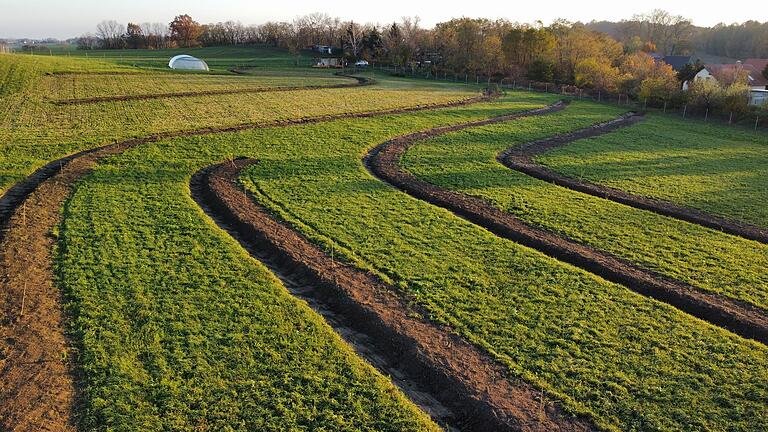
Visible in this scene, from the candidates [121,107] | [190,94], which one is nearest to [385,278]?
[121,107]

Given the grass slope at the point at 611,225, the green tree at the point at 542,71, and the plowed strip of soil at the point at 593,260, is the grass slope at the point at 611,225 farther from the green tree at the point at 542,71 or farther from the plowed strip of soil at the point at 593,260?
the green tree at the point at 542,71

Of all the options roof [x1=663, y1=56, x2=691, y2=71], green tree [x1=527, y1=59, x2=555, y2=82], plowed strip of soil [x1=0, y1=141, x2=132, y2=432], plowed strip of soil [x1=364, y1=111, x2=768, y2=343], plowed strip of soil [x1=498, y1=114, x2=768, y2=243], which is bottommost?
plowed strip of soil [x1=0, y1=141, x2=132, y2=432]

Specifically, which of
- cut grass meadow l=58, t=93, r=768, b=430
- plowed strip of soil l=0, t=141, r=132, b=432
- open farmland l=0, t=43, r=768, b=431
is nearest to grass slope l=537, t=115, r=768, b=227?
open farmland l=0, t=43, r=768, b=431

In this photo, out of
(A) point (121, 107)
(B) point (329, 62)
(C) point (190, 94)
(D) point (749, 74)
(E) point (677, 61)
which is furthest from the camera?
(B) point (329, 62)

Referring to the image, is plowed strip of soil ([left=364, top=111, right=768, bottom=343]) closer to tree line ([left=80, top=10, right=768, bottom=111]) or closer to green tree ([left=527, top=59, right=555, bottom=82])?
tree line ([left=80, top=10, right=768, bottom=111])

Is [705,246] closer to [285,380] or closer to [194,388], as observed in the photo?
[285,380]

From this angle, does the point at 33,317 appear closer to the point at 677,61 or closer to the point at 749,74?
the point at 749,74
